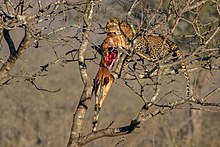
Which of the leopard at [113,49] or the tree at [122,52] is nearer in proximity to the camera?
the tree at [122,52]

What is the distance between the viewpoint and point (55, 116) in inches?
830

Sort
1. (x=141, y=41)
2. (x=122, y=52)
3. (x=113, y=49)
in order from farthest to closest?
(x=141, y=41) → (x=113, y=49) → (x=122, y=52)

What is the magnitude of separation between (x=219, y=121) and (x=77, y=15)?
646 inches

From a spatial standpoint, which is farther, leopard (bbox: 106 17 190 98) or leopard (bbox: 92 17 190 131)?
leopard (bbox: 92 17 190 131)

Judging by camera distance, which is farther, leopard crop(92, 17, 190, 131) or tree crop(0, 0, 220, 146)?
leopard crop(92, 17, 190, 131)

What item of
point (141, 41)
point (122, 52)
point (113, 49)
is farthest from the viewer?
point (141, 41)

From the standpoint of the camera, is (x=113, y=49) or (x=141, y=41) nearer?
(x=113, y=49)

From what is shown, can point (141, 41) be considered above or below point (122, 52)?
above

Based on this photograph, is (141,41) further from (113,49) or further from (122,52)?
(122,52)

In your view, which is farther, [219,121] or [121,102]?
[121,102]

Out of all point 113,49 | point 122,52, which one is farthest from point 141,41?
point 122,52

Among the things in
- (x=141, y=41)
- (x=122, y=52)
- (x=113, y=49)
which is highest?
(x=141, y=41)

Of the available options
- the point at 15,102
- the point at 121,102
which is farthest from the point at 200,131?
the point at 15,102

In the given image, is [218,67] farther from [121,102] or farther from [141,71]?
[121,102]
